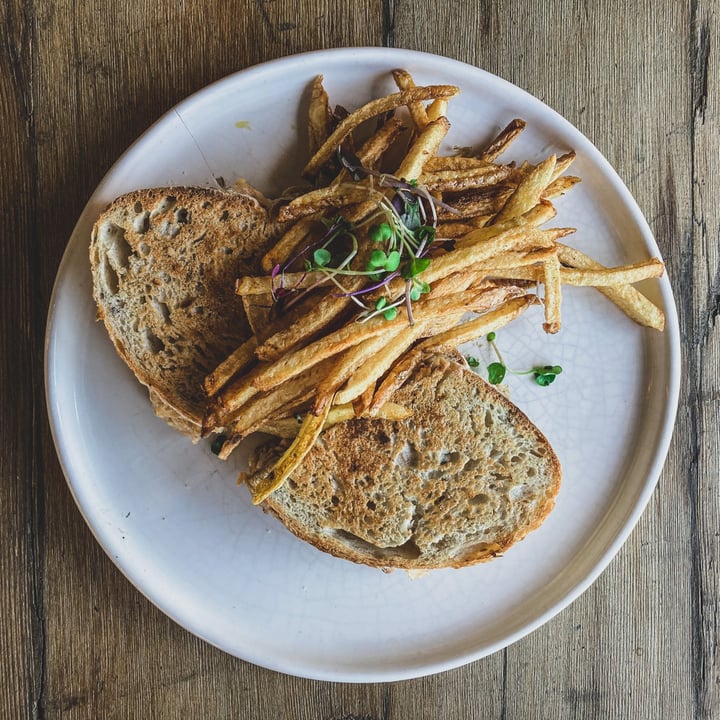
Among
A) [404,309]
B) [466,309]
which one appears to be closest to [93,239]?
[404,309]

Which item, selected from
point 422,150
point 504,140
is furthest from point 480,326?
point 504,140

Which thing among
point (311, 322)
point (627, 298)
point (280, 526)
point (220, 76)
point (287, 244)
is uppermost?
point (220, 76)

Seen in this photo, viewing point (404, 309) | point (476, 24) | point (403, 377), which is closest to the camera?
point (404, 309)

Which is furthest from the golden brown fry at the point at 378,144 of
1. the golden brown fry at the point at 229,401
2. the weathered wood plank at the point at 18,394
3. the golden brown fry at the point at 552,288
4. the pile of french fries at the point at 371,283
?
the weathered wood plank at the point at 18,394

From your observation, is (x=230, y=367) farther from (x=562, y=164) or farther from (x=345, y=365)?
(x=562, y=164)

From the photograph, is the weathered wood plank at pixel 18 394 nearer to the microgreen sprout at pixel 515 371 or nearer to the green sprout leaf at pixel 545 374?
the microgreen sprout at pixel 515 371

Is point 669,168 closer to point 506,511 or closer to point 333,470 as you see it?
point 506,511

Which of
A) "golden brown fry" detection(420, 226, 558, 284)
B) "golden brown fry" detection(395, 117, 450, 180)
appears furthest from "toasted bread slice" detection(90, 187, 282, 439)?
"golden brown fry" detection(420, 226, 558, 284)
